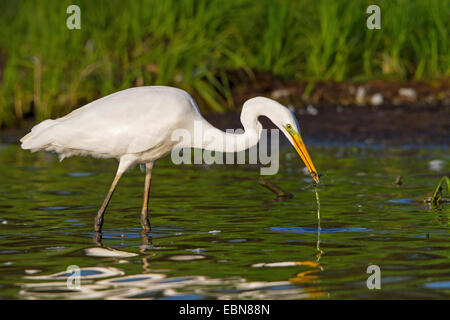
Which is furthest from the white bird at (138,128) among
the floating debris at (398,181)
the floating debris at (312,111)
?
the floating debris at (312,111)

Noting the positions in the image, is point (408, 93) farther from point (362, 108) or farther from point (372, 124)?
point (372, 124)

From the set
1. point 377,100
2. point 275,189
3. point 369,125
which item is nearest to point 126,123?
point 275,189

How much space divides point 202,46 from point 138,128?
761 centimetres

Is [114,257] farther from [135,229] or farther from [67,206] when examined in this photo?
[67,206]

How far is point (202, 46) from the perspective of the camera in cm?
1503

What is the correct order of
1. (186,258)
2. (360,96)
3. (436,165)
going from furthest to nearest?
(360,96), (436,165), (186,258)

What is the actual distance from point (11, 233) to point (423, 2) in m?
10.6

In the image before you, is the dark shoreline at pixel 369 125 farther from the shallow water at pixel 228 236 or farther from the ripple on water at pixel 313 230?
the ripple on water at pixel 313 230

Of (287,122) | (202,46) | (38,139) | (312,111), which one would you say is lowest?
(38,139)

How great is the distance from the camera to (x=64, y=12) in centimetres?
1510

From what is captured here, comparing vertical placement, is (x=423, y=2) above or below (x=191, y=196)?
above
